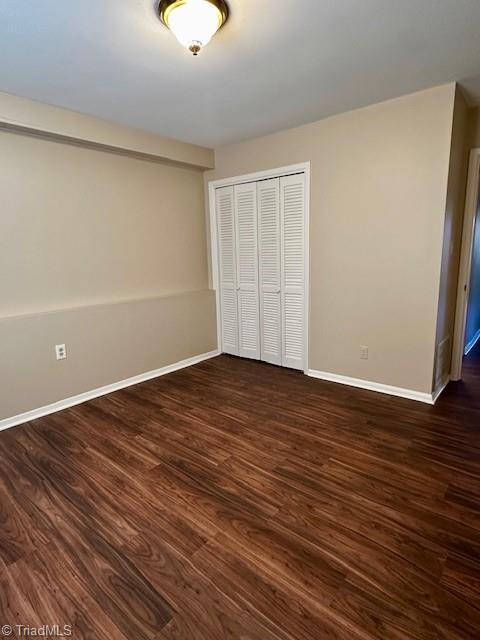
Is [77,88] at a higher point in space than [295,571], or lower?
higher

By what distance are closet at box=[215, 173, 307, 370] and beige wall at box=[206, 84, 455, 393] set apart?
7.4 inches

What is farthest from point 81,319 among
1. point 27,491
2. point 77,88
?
point 77,88

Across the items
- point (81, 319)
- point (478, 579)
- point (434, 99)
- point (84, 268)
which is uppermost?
point (434, 99)

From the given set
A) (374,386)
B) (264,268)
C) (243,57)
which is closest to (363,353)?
(374,386)

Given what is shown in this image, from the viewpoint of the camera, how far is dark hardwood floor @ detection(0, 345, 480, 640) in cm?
127

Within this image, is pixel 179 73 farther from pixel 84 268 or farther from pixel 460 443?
pixel 460 443

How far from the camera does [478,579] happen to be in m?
1.38

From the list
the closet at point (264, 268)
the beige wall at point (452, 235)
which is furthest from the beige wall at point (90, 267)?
the beige wall at point (452, 235)

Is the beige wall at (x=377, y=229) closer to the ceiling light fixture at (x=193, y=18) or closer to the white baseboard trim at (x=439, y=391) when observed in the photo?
the white baseboard trim at (x=439, y=391)

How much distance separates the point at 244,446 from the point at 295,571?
959 millimetres

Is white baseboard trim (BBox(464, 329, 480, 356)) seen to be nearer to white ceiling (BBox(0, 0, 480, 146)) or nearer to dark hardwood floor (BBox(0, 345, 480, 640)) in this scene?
dark hardwood floor (BBox(0, 345, 480, 640))

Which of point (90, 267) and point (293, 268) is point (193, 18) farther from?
point (293, 268)

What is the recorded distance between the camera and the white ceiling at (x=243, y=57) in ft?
5.45

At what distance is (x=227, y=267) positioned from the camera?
165 inches
